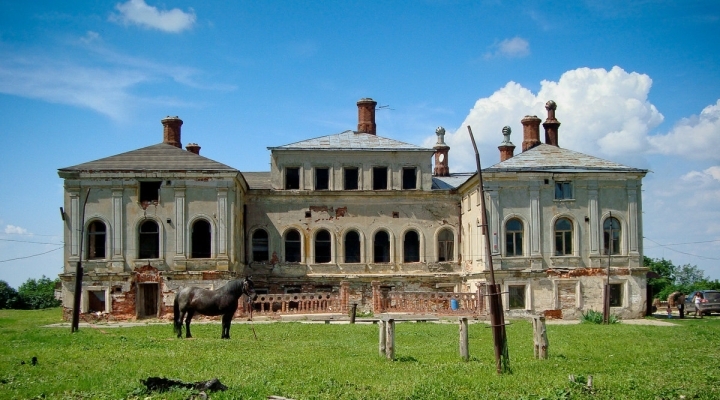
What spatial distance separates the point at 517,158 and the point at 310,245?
11311mm

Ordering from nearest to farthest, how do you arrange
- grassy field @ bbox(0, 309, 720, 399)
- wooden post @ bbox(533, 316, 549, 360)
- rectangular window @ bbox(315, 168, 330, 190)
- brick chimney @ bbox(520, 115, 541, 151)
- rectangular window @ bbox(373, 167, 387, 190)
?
grassy field @ bbox(0, 309, 720, 399)
wooden post @ bbox(533, 316, 549, 360)
rectangular window @ bbox(315, 168, 330, 190)
rectangular window @ bbox(373, 167, 387, 190)
brick chimney @ bbox(520, 115, 541, 151)

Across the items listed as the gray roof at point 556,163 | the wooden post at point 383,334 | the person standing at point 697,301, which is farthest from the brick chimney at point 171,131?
the person standing at point 697,301

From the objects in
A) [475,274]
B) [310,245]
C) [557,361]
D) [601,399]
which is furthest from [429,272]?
[601,399]

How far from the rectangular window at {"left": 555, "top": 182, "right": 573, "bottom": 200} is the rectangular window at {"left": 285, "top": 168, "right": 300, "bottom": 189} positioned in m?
13.0

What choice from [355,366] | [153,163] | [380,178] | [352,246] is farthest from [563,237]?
[355,366]

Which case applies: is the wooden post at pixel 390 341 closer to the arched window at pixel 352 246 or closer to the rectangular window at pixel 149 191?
the rectangular window at pixel 149 191

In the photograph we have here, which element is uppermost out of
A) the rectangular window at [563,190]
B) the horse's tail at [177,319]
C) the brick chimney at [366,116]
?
the brick chimney at [366,116]

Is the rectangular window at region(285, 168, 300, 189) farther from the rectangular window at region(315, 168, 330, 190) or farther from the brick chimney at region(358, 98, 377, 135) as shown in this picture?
the brick chimney at region(358, 98, 377, 135)

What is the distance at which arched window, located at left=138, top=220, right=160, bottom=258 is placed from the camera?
120 feet

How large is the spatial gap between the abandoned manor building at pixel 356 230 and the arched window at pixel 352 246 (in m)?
0.06

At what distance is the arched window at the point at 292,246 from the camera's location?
4081 cm

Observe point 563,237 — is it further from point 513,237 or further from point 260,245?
point 260,245

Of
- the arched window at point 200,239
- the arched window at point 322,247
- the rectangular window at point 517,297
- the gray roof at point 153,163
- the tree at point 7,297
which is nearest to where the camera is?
the gray roof at point 153,163

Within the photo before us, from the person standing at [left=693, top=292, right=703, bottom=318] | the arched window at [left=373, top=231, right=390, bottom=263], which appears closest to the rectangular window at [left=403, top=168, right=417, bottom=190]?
the arched window at [left=373, top=231, right=390, bottom=263]
